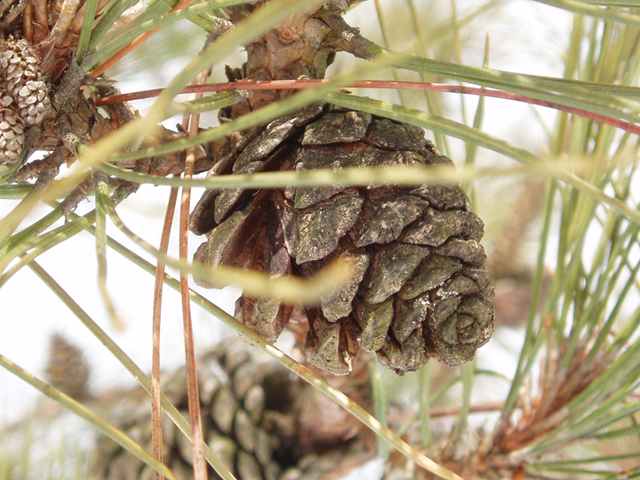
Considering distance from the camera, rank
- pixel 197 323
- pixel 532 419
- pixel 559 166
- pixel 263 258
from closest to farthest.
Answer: pixel 559 166
pixel 263 258
pixel 532 419
pixel 197 323

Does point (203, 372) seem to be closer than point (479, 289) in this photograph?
No

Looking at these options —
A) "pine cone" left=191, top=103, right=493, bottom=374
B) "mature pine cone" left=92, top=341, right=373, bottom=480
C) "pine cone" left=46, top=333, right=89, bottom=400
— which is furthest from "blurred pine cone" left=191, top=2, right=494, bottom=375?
"pine cone" left=46, top=333, right=89, bottom=400

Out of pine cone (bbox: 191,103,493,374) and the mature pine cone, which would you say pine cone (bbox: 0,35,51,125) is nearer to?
pine cone (bbox: 191,103,493,374)

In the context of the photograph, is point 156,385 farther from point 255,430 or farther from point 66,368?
point 66,368

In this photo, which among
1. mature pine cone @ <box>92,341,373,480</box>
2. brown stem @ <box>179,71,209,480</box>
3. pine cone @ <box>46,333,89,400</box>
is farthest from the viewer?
pine cone @ <box>46,333,89,400</box>

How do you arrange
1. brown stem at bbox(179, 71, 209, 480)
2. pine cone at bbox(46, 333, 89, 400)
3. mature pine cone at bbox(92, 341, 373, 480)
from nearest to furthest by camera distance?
brown stem at bbox(179, 71, 209, 480), mature pine cone at bbox(92, 341, 373, 480), pine cone at bbox(46, 333, 89, 400)

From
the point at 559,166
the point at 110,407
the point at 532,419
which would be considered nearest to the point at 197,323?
the point at 110,407

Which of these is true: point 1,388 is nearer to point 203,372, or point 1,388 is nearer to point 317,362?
point 203,372

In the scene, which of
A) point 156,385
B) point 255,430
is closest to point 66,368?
point 255,430
